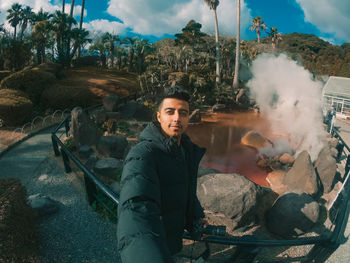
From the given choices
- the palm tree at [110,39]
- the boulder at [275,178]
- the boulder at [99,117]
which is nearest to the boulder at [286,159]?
the boulder at [275,178]

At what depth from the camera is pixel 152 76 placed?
986 inches

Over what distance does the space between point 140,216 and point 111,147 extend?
775cm

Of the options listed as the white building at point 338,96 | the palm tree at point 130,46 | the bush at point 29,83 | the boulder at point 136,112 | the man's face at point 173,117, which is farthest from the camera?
the palm tree at point 130,46

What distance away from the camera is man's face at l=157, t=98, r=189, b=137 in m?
1.65

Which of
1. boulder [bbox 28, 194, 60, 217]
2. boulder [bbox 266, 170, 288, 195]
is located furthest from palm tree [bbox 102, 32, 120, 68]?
boulder [bbox 28, 194, 60, 217]

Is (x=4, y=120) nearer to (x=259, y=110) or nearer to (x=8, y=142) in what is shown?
(x=8, y=142)

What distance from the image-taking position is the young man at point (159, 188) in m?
0.95

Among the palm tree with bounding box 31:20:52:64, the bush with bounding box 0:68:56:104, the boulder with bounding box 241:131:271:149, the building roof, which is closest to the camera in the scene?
the boulder with bounding box 241:131:271:149

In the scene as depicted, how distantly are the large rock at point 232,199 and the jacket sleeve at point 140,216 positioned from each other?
385 cm

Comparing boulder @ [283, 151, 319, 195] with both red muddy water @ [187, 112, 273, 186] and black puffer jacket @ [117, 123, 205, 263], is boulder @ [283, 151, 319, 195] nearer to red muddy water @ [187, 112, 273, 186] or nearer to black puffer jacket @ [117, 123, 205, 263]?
red muddy water @ [187, 112, 273, 186]

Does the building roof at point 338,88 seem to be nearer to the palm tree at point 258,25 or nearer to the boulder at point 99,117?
the boulder at point 99,117

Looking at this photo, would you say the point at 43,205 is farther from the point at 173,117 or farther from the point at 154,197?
the point at 154,197

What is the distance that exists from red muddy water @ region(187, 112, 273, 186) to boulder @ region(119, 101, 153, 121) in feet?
10.7

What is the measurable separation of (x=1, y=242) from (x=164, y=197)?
8.15 ft
